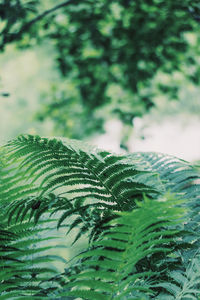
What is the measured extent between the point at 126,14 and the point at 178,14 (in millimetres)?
526

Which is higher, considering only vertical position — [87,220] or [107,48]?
[87,220]

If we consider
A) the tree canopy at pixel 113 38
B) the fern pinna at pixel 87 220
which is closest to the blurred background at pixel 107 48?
the tree canopy at pixel 113 38

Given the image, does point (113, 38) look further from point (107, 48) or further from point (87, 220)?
point (87, 220)

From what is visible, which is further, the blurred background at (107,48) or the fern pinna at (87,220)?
the blurred background at (107,48)

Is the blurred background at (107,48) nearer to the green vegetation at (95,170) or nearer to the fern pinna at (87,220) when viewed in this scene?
the green vegetation at (95,170)

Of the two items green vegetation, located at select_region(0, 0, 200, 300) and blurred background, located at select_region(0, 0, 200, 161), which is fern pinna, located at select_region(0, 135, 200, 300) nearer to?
green vegetation, located at select_region(0, 0, 200, 300)

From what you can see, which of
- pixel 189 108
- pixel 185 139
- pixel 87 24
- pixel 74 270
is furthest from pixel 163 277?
pixel 185 139

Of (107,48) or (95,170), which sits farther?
(107,48)

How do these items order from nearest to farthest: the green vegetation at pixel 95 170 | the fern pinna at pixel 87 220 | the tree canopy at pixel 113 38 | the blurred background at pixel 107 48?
the green vegetation at pixel 95 170 < the fern pinna at pixel 87 220 < the blurred background at pixel 107 48 < the tree canopy at pixel 113 38

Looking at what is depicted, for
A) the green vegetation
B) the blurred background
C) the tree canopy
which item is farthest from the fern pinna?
the tree canopy

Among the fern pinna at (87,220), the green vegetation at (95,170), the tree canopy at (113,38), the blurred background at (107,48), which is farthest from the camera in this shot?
the tree canopy at (113,38)

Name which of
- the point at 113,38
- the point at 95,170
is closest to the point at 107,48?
the point at 113,38

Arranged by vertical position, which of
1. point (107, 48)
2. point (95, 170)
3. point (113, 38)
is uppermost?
point (95, 170)

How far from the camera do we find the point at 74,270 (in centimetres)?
89
